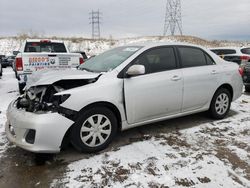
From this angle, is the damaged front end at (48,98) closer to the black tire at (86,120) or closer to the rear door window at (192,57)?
the black tire at (86,120)

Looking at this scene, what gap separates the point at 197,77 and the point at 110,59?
163 centimetres

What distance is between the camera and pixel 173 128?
14.2ft

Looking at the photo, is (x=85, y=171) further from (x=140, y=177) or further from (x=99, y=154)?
(x=140, y=177)

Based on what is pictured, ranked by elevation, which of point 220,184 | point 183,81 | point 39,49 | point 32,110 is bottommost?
point 220,184

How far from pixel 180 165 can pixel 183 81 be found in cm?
158

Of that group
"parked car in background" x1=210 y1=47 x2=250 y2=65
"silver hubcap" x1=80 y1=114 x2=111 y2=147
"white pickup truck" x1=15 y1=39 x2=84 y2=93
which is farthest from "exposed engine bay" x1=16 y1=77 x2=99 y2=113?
"parked car in background" x1=210 y1=47 x2=250 y2=65

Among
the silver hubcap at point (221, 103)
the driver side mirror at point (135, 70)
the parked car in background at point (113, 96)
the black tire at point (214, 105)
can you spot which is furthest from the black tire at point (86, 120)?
the silver hubcap at point (221, 103)

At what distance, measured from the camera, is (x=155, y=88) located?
3699 millimetres

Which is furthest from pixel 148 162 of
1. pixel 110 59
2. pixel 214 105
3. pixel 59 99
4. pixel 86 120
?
pixel 214 105

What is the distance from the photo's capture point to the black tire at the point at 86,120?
10.2 ft

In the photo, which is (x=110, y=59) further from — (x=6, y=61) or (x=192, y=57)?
(x=6, y=61)

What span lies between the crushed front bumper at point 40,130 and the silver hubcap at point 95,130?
273mm

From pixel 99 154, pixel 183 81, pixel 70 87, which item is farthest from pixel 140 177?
pixel 183 81

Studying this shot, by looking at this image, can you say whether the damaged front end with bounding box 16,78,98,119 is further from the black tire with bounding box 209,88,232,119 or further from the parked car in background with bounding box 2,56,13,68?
the parked car in background with bounding box 2,56,13,68
